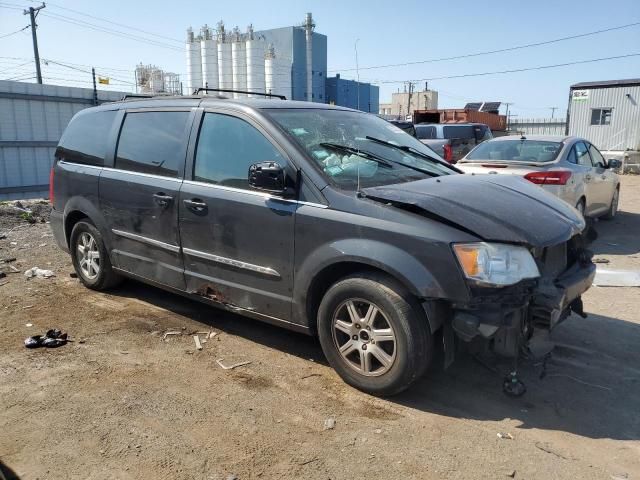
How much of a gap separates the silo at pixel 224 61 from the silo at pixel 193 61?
2.25 meters

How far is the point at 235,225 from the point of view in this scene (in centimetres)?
392

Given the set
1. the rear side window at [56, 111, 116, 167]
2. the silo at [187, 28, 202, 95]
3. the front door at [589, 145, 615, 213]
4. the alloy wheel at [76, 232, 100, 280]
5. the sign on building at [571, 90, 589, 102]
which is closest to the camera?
the rear side window at [56, 111, 116, 167]

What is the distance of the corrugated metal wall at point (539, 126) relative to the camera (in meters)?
38.0

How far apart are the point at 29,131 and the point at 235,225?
1566cm

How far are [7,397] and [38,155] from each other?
1560cm

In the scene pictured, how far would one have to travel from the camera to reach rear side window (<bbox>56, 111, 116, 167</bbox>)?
517 centimetres

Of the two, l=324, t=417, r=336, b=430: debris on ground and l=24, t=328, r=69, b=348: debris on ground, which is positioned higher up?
l=24, t=328, r=69, b=348: debris on ground

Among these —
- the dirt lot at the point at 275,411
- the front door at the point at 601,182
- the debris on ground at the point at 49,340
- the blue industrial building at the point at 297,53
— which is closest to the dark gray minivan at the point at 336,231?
the dirt lot at the point at 275,411

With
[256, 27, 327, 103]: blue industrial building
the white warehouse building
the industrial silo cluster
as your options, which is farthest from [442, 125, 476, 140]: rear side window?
[256, 27, 327, 103]: blue industrial building

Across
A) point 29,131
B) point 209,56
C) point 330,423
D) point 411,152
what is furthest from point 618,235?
point 209,56

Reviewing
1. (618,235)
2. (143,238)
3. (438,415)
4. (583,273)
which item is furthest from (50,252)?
(618,235)

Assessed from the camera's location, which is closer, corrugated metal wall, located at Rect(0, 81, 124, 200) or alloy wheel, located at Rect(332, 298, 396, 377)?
alloy wheel, located at Rect(332, 298, 396, 377)

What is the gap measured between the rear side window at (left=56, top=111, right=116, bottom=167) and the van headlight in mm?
3628

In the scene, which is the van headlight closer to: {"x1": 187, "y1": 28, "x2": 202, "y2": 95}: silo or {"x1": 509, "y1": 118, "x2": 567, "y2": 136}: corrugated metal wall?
{"x1": 509, "y1": 118, "x2": 567, "y2": 136}: corrugated metal wall
